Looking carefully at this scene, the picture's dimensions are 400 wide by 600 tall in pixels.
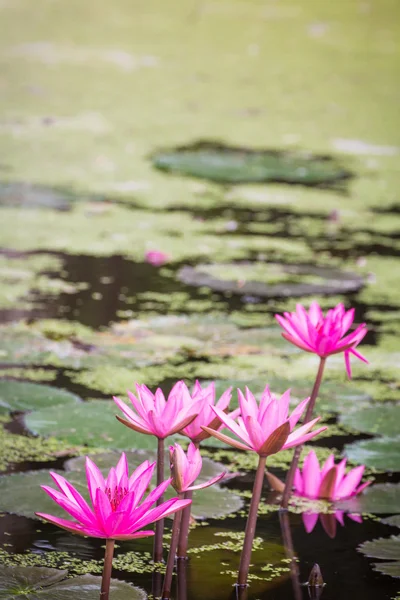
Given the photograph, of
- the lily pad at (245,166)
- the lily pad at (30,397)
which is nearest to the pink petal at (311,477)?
the lily pad at (30,397)

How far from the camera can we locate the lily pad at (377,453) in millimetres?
1687

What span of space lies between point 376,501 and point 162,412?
53cm

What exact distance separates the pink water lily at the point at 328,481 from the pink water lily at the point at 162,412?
0.42 metres

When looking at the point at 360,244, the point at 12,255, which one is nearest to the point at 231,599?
the point at 12,255

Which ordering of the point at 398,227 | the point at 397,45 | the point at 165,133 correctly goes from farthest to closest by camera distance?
the point at 397,45
the point at 165,133
the point at 398,227

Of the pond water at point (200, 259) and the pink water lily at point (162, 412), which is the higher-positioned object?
the pond water at point (200, 259)

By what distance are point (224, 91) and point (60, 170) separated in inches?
91.2

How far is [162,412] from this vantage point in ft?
3.76

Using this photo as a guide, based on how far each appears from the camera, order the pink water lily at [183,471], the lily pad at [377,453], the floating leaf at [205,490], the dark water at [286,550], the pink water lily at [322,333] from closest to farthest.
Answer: the pink water lily at [183,471]
the dark water at [286,550]
the pink water lily at [322,333]
the floating leaf at [205,490]
the lily pad at [377,453]

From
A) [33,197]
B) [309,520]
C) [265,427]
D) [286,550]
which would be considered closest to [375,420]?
[309,520]

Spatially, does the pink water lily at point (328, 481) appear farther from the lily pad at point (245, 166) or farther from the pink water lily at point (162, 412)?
the lily pad at point (245, 166)

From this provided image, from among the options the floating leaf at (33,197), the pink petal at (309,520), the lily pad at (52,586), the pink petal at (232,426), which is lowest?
the lily pad at (52,586)

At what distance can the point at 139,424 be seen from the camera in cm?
116

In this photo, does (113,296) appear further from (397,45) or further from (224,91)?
(397,45)
